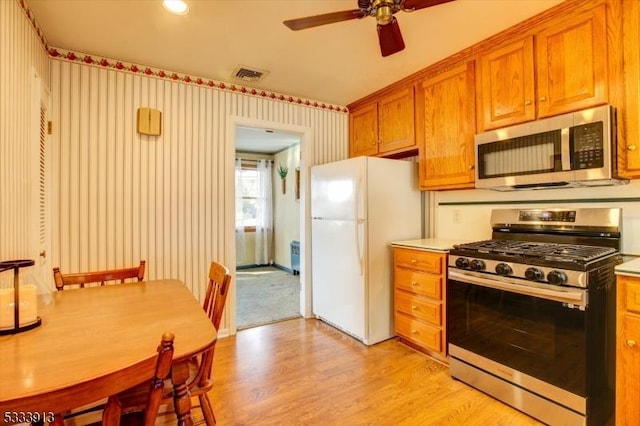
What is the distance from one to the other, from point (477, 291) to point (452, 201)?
41.2 inches

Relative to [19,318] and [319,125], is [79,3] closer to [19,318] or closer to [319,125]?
[19,318]

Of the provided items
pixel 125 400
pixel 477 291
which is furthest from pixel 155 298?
pixel 477 291

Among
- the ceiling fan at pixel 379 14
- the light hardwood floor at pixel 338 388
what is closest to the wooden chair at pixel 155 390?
the light hardwood floor at pixel 338 388

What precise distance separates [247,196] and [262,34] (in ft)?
14.8

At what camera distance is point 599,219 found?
1.95 meters

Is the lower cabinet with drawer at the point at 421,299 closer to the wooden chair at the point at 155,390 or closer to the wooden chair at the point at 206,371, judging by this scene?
the wooden chair at the point at 206,371

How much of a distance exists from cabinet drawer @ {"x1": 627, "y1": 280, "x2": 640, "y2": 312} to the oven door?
6.2 inches

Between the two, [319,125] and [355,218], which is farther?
[319,125]

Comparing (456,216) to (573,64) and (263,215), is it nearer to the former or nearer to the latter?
(573,64)

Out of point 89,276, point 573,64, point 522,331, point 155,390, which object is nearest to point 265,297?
point 89,276

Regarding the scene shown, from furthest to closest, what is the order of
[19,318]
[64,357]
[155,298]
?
[155,298], [19,318], [64,357]

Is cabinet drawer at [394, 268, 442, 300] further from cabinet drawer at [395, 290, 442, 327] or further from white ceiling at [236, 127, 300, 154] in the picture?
white ceiling at [236, 127, 300, 154]

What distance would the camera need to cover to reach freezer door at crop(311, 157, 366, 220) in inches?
107

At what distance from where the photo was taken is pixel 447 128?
8.55 feet
